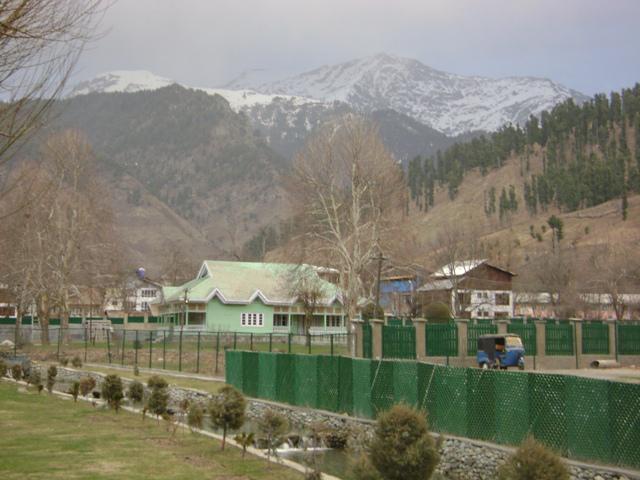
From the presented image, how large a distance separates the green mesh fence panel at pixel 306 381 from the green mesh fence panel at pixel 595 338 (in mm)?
19329

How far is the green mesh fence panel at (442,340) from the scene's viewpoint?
34406mm

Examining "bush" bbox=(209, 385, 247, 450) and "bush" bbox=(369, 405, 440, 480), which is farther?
"bush" bbox=(209, 385, 247, 450)

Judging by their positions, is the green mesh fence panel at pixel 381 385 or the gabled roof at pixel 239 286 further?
the gabled roof at pixel 239 286

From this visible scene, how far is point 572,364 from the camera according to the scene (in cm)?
3756

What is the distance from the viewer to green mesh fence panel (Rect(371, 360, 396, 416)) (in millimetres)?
19016

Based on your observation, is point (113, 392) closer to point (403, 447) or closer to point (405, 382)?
point (405, 382)

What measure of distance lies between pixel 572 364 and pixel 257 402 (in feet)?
60.6

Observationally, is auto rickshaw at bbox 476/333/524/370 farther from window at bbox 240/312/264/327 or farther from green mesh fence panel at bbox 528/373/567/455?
window at bbox 240/312/264/327

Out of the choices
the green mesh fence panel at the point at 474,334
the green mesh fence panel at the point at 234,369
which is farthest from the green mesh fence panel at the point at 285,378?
the green mesh fence panel at the point at 474,334

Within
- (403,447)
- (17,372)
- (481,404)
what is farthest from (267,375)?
(403,447)

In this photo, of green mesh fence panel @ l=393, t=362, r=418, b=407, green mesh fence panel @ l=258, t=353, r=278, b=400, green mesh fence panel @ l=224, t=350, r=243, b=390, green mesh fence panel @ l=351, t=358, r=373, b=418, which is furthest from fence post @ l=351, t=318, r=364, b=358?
green mesh fence panel @ l=393, t=362, r=418, b=407

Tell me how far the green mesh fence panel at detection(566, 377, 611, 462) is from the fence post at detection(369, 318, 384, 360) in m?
19.9

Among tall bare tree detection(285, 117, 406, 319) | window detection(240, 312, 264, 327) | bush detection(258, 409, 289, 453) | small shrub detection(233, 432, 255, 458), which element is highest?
tall bare tree detection(285, 117, 406, 319)

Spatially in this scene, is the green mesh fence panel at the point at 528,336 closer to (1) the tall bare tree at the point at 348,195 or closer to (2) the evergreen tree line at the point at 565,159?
(1) the tall bare tree at the point at 348,195
